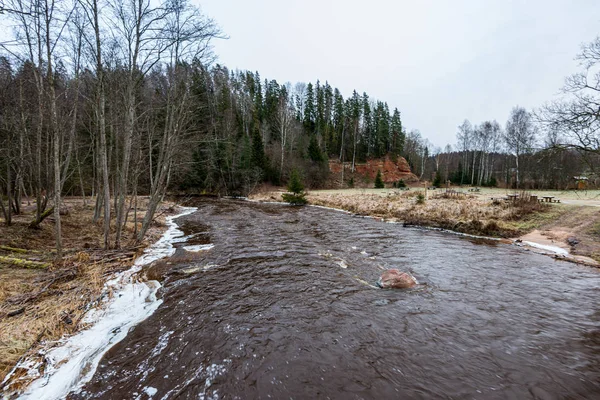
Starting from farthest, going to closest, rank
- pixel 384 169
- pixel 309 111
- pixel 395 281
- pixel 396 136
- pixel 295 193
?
pixel 309 111
pixel 396 136
pixel 384 169
pixel 295 193
pixel 395 281

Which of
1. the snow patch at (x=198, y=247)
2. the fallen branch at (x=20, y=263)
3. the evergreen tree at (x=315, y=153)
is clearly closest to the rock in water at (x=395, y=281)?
the snow patch at (x=198, y=247)

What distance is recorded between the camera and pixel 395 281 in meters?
7.14

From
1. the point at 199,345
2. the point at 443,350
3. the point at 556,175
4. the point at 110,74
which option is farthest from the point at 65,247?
the point at 556,175

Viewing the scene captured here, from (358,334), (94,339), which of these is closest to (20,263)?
(94,339)

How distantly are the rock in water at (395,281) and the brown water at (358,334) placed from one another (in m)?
0.30

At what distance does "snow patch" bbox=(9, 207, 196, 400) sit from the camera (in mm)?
3456

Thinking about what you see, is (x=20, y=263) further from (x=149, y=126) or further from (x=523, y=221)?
(x=523, y=221)

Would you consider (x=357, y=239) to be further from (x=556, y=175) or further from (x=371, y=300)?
(x=556, y=175)

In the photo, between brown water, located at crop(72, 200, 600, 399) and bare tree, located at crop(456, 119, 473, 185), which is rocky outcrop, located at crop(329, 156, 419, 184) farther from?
brown water, located at crop(72, 200, 600, 399)

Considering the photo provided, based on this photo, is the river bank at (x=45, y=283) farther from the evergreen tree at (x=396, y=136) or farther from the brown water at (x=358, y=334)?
the evergreen tree at (x=396, y=136)

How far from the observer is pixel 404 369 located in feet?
13.3

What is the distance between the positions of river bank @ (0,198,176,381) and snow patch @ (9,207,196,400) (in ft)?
0.76

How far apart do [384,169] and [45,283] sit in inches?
2241

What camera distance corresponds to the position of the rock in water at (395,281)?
705 cm
